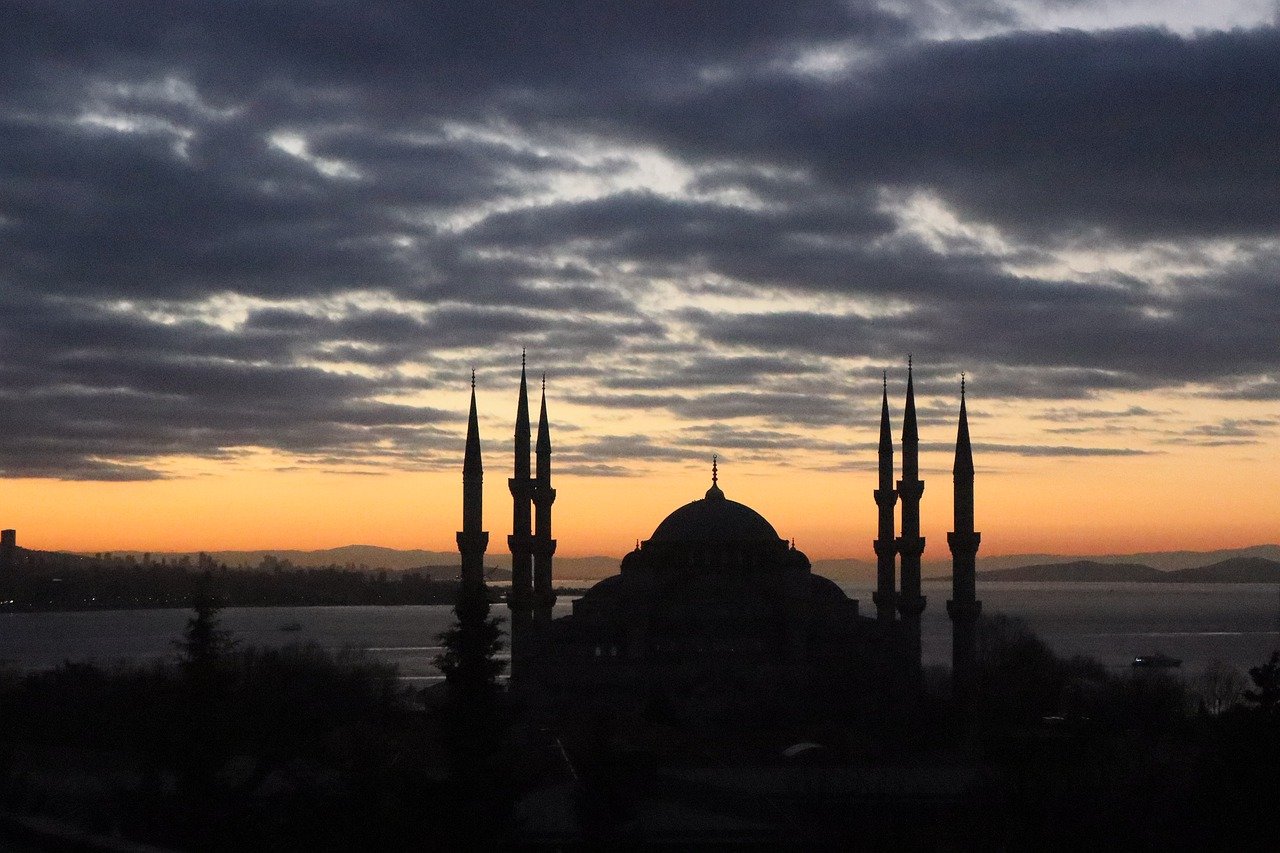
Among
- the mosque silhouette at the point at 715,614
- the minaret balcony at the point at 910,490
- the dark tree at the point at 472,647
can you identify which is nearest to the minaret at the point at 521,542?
the mosque silhouette at the point at 715,614

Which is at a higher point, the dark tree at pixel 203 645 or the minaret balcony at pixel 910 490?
the minaret balcony at pixel 910 490

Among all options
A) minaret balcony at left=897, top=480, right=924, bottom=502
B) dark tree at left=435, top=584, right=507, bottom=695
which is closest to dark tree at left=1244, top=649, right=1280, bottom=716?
dark tree at left=435, top=584, right=507, bottom=695

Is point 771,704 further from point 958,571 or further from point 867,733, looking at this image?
point 958,571

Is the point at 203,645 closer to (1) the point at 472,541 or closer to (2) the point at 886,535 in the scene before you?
(1) the point at 472,541

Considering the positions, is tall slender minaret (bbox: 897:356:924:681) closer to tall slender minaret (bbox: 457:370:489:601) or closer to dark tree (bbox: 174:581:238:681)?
tall slender minaret (bbox: 457:370:489:601)

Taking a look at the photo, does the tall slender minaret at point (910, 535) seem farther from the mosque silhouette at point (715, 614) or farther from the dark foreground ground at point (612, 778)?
the dark foreground ground at point (612, 778)

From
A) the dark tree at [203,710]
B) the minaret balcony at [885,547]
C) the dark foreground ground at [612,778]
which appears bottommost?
the dark foreground ground at [612,778]

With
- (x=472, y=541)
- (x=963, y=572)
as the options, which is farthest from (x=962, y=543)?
(x=472, y=541)
